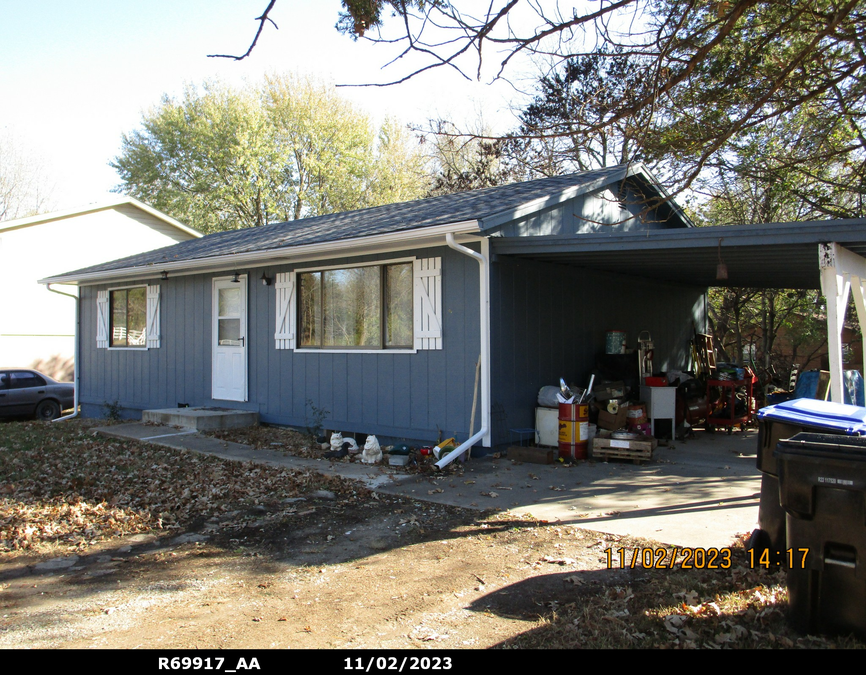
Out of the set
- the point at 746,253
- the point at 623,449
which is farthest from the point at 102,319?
the point at 746,253

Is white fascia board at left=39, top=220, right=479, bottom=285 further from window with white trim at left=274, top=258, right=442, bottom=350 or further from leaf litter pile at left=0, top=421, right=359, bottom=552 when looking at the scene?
leaf litter pile at left=0, top=421, right=359, bottom=552

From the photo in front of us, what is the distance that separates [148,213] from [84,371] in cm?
1086

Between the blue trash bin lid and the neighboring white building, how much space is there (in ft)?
70.4

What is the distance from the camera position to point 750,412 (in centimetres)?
→ 1070

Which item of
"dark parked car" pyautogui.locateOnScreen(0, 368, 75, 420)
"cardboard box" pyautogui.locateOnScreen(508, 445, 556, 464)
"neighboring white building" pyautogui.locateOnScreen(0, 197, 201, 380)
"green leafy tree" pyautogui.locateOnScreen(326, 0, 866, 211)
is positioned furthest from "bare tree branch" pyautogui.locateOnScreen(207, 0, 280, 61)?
"neighboring white building" pyautogui.locateOnScreen(0, 197, 201, 380)

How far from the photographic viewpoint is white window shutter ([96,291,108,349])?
14.0m

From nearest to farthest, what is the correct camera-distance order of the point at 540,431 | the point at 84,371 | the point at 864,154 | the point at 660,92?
the point at 660,92 < the point at 540,431 < the point at 864,154 < the point at 84,371

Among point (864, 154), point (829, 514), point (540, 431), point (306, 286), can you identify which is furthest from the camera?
point (864, 154)

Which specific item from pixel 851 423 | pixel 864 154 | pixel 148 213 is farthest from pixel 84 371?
pixel 864 154

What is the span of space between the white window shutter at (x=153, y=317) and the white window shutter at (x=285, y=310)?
147 inches

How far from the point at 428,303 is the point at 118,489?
415 centimetres

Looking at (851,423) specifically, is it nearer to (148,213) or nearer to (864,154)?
(864,154)

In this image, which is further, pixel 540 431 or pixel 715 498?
pixel 540 431

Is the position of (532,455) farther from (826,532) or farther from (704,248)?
(826,532)
